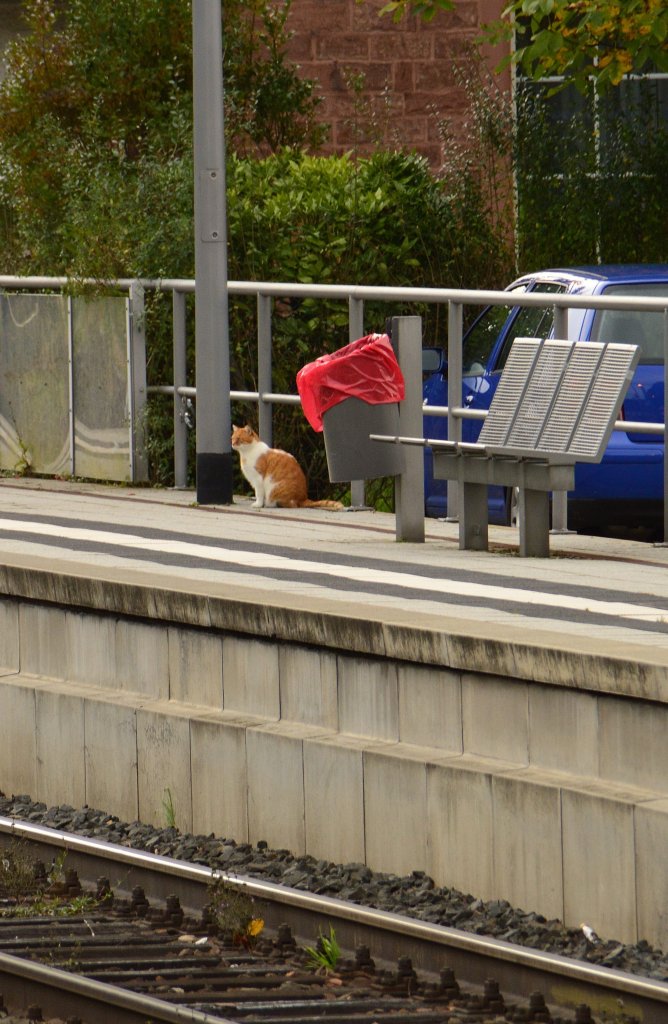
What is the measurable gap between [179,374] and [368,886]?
7.04 meters

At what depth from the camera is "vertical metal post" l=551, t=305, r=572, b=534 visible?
11.2 metres

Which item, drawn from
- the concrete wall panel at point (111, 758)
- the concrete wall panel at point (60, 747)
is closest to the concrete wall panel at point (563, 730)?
the concrete wall panel at point (111, 758)

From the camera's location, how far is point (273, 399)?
13.0 m

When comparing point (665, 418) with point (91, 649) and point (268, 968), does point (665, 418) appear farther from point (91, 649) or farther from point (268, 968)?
point (268, 968)

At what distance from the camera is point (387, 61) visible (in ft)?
71.6

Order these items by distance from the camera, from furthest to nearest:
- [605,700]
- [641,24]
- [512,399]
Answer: [641,24], [512,399], [605,700]

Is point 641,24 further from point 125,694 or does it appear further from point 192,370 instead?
point 125,694

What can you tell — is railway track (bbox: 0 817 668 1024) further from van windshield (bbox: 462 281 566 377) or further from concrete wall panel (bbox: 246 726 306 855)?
van windshield (bbox: 462 281 566 377)

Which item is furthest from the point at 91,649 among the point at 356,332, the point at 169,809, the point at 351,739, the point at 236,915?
Answer: the point at 356,332

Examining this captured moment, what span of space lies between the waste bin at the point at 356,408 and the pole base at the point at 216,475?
2.28 meters

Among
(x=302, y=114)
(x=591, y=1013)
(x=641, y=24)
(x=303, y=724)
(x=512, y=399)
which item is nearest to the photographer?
(x=591, y=1013)

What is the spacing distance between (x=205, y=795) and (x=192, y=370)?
21.5ft

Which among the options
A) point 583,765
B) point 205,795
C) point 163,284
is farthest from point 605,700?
point 163,284

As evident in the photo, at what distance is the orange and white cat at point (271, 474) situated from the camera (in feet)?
41.9
